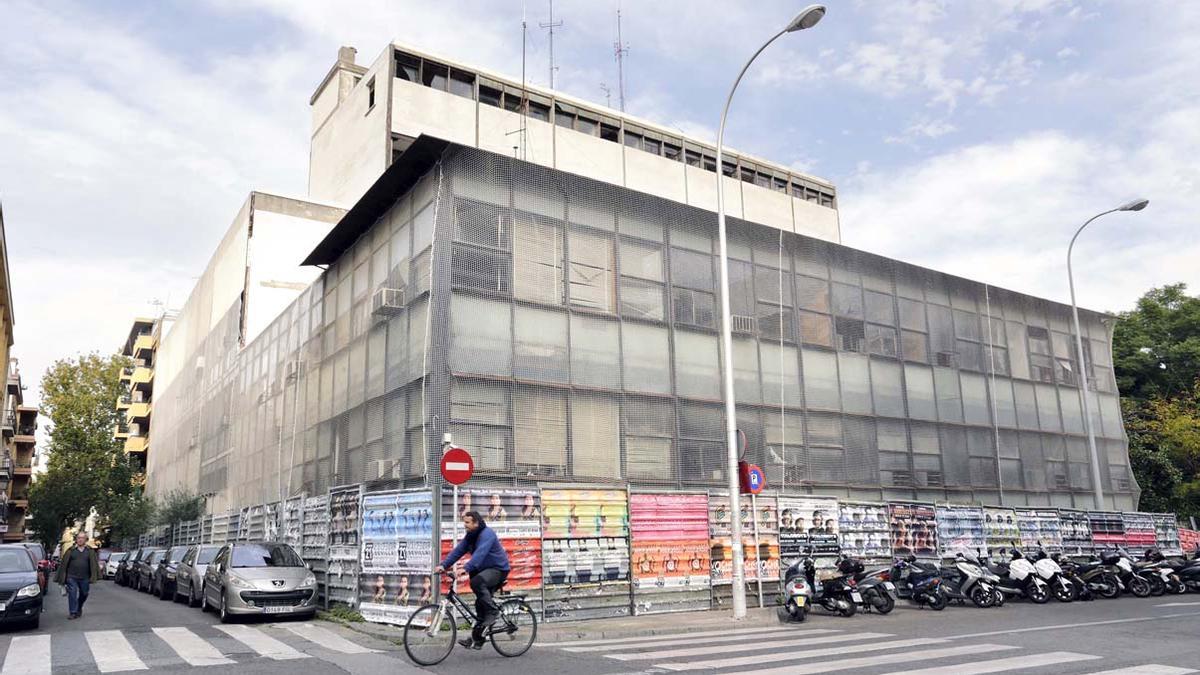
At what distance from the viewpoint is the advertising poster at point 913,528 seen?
1975 cm

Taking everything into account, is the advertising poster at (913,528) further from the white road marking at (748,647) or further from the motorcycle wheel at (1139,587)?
the white road marking at (748,647)

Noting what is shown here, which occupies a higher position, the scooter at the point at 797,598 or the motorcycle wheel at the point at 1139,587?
the scooter at the point at 797,598

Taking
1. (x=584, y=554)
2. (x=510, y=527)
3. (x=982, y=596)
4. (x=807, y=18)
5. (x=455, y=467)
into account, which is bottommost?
(x=982, y=596)

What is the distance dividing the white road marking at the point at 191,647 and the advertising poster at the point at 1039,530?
19751 mm

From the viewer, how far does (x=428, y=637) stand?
9.65 meters

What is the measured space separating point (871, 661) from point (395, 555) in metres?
8.33

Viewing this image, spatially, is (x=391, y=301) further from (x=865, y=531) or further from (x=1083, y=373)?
(x=1083, y=373)

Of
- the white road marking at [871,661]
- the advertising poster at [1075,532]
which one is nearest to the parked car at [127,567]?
the white road marking at [871,661]

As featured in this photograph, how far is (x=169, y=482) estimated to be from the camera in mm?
49094

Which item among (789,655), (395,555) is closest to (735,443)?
(789,655)

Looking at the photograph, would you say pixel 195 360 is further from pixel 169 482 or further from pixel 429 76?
pixel 429 76

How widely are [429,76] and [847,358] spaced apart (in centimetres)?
2103

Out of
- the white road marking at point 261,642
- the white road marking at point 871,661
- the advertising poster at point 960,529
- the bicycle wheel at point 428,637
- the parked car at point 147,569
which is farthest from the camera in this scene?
the parked car at point 147,569

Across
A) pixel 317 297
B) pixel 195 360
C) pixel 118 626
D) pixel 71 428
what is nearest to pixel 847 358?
pixel 317 297
